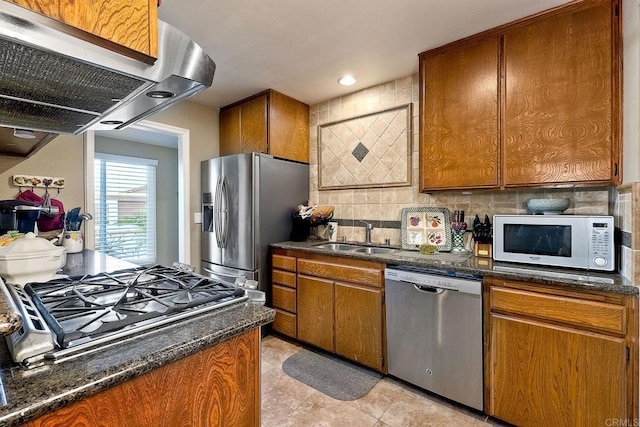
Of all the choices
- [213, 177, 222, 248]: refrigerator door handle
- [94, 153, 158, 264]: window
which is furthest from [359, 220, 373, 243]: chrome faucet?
[94, 153, 158, 264]: window

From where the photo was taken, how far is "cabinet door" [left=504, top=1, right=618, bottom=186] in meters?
1.67

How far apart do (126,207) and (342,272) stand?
12.6ft

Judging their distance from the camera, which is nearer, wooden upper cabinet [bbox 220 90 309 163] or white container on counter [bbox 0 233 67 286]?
white container on counter [bbox 0 233 67 286]

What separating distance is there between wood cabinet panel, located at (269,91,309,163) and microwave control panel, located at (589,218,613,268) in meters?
2.51

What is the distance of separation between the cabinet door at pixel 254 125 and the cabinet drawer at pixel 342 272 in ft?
4.14

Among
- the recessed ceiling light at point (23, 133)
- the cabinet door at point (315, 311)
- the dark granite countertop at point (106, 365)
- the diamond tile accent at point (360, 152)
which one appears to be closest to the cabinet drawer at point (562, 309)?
the cabinet door at point (315, 311)

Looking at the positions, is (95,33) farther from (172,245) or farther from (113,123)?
(172,245)

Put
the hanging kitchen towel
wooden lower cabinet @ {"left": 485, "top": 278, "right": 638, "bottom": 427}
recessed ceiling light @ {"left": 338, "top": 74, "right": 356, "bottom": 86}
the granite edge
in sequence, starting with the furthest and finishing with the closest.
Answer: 1. recessed ceiling light @ {"left": 338, "top": 74, "right": 356, "bottom": 86}
2. the hanging kitchen towel
3. wooden lower cabinet @ {"left": 485, "top": 278, "right": 638, "bottom": 427}
4. the granite edge

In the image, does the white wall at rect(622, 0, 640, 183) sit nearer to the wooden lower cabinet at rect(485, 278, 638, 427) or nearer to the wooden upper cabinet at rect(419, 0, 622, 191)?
the wooden upper cabinet at rect(419, 0, 622, 191)

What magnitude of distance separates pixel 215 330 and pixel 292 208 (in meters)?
2.41

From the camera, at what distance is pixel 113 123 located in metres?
1.31

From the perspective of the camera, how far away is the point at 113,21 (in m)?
0.71

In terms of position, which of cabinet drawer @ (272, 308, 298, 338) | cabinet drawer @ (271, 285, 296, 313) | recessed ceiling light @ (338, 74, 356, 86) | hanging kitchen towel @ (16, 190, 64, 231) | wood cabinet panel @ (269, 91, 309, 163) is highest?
recessed ceiling light @ (338, 74, 356, 86)

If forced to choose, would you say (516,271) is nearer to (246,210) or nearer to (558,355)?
(558,355)
